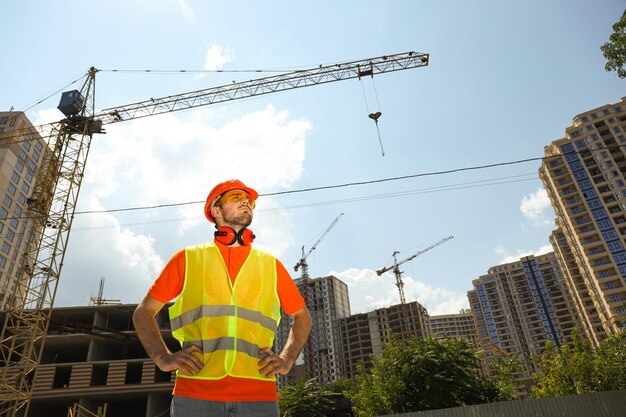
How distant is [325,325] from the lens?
13825 centimetres

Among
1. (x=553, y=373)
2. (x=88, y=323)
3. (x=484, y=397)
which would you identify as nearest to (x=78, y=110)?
(x=88, y=323)

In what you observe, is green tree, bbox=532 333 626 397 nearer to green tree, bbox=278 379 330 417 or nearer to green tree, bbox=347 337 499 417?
green tree, bbox=347 337 499 417

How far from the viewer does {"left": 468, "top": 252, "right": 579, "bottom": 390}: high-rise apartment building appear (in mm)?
126312

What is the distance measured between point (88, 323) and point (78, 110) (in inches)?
909

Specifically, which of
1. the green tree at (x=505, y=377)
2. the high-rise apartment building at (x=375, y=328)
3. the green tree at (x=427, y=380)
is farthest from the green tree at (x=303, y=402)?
the high-rise apartment building at (x=375, y=328)

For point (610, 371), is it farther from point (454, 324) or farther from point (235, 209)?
point (454, 324)

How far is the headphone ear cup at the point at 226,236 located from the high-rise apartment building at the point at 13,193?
7667 cm

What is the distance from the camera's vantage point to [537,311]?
427 ft

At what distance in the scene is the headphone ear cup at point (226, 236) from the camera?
9.08 ft

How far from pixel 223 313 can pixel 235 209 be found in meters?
0.81

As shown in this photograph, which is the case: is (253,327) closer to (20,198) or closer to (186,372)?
(186,372)

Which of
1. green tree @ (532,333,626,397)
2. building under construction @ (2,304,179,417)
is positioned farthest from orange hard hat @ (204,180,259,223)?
building under construction @ (2,304,179,417)

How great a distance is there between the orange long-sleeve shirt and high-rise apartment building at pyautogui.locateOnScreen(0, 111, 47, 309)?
76668 mm

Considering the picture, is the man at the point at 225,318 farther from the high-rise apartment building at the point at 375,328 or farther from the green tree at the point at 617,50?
the high-rise apartment building at the point at 375,328
